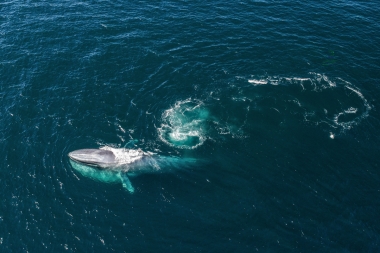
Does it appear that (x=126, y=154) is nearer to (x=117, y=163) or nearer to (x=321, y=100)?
(x=117, y=163)

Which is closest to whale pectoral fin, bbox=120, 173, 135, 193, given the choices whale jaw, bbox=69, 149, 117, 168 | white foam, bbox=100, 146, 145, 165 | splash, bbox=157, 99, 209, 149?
white foam, bbox=100, 146, 145, 165

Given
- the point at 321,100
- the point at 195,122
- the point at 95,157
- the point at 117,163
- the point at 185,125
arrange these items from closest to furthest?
the point at 95,157
the point at 117,163
the point at 185,125
the point at 195,122
the point at 321,100

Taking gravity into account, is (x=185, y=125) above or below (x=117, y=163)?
above

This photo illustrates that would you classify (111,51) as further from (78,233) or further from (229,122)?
(78,233)

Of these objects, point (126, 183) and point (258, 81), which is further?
point (258, 81)

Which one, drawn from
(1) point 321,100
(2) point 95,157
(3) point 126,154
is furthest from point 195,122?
(1) point 321,100

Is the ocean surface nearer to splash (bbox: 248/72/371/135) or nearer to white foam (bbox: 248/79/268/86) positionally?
splash (bbox: 248/72/371/135)
